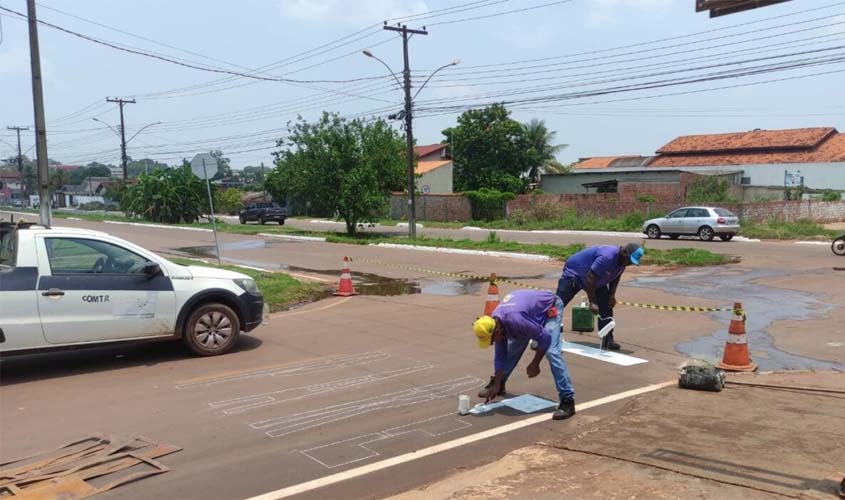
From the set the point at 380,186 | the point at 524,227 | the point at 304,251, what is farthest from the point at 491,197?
the point at 304,251

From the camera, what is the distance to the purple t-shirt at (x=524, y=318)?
19.3 ft

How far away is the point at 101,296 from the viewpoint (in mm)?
7484

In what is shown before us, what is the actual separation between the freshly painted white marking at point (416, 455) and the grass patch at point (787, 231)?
2721 centimetres

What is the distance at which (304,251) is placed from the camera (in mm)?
24922

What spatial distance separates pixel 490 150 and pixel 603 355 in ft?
178

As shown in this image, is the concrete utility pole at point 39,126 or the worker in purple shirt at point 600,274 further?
the concrete utility pole at point 39,126

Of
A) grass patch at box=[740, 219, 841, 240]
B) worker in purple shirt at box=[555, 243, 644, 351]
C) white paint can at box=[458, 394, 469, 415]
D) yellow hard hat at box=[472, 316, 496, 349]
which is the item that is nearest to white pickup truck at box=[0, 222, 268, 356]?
white paint can at box=[458, 394, 469, 415]

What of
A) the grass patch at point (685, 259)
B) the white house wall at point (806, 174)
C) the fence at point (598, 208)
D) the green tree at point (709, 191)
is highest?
the white house wall at point (806, 174)

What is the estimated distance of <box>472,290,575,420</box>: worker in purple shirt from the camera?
19.3ft

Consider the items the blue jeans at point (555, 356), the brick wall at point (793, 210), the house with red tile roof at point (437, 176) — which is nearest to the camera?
the blue jeans at point (555, 356)

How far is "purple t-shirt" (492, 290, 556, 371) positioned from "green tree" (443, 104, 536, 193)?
Result: 5385 cm

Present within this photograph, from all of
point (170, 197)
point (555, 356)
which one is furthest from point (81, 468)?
point (170, 197)

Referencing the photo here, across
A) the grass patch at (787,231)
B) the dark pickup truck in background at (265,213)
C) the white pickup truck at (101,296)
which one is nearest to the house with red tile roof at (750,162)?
the grass patch at (787,231)

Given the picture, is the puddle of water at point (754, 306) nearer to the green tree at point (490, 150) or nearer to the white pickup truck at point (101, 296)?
the white pickup truck at point (101, 296)
